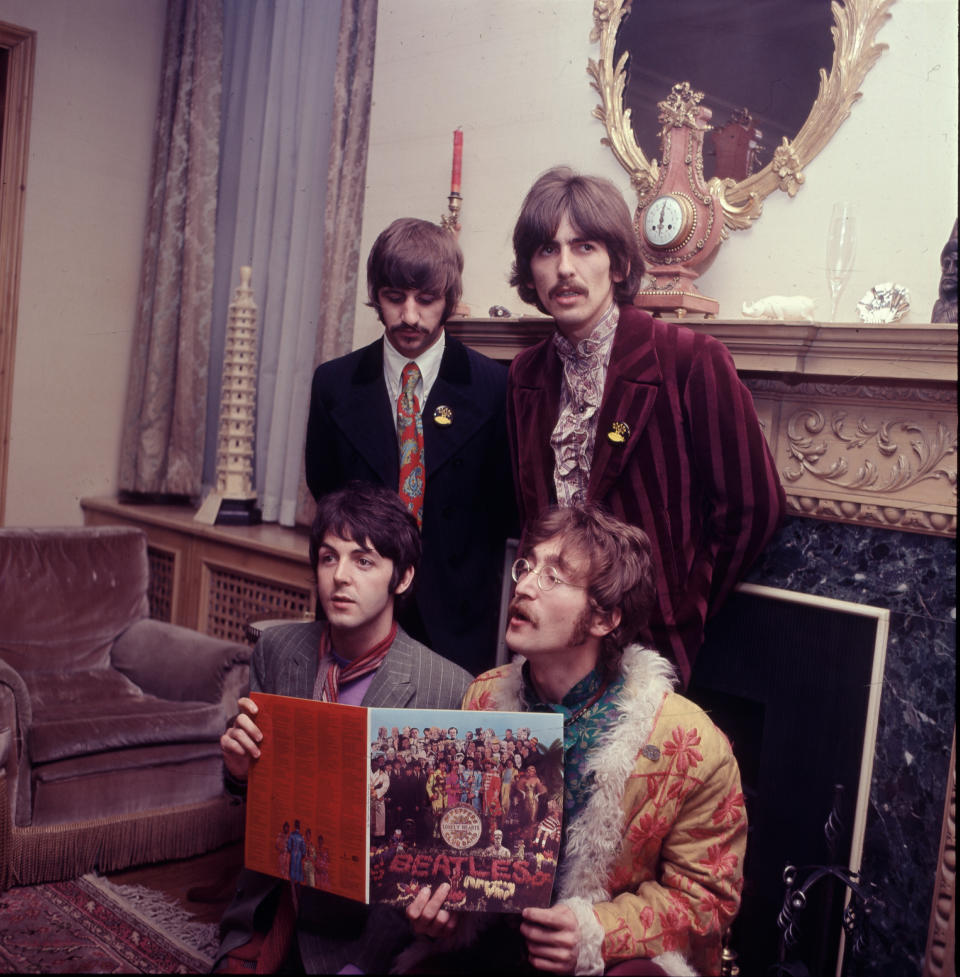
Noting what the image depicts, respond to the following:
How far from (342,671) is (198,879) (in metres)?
1.16

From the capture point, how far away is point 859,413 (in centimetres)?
193

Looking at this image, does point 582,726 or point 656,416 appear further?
point 656,416

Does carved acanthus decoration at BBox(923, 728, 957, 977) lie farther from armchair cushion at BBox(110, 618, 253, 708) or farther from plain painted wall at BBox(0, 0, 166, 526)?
plain painted wall at BBox(0, 0, 166, 526)

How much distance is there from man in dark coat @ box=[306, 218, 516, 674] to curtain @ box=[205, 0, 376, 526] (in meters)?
1.21

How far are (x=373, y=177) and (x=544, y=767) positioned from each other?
208 cm

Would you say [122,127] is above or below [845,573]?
above

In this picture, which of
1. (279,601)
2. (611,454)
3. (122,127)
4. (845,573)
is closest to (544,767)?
(611,454)

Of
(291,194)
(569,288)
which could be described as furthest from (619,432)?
(291,194)

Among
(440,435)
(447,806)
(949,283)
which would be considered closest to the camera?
(447,806)

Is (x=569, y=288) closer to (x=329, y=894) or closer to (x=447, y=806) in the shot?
(x=447, y=806)

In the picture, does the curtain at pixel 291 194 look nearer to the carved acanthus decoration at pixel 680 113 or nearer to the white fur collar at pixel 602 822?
the carved acanthus decoration at pixel 680 113

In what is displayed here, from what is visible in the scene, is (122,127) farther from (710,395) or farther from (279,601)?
(710,395)

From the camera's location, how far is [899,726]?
189cm

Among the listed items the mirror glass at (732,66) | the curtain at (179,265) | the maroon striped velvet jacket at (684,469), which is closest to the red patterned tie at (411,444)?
the maroon striped velvet jacket at (684,469)
